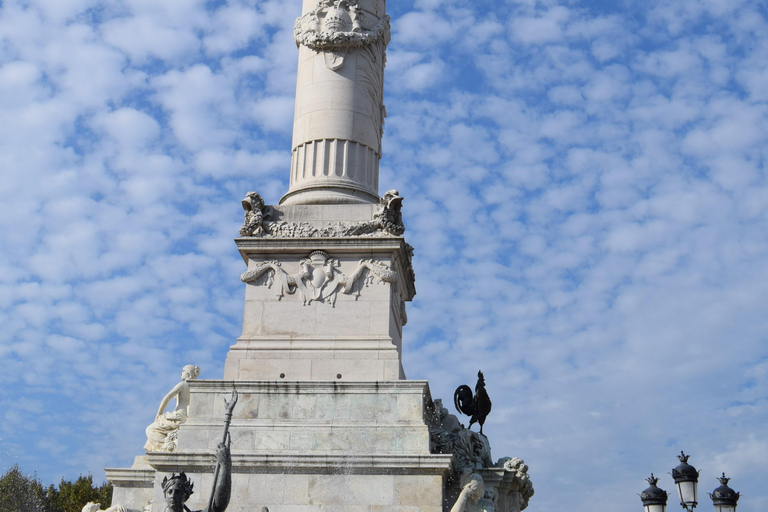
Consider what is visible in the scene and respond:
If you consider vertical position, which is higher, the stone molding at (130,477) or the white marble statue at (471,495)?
the stone molding at (130,477)

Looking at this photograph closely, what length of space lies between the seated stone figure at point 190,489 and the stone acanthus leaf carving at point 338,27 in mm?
12542

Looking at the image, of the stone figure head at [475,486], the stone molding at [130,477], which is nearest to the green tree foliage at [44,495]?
the stone molding at [130,477]

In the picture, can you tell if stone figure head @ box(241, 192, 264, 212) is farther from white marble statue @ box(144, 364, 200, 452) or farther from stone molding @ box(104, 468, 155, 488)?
stone molding @ box(104, 468, 155, 488)

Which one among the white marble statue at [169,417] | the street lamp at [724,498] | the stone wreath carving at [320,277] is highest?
the stone wreath carving at [320,277]

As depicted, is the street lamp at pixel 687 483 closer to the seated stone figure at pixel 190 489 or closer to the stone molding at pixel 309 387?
the stone molding at pixel 309 387

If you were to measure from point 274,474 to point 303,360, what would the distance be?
2751 millimetres

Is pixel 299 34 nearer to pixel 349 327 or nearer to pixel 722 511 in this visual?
pixel 349 327

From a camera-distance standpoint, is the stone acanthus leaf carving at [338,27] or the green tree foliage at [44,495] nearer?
the stone acanthus leaf carving at [338,27]

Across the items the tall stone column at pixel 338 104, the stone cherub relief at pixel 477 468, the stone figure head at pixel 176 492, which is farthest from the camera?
the tall stone column at pixel 338 104

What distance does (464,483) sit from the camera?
61.5 ft

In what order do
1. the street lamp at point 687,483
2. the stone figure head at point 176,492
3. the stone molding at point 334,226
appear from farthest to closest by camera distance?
1. the stone molding at point 334,226
2. the street lamp at point 687,483
3. the stone figure head at point 176,492

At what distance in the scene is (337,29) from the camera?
23484mm

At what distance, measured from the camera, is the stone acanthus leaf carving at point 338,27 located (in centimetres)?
2344

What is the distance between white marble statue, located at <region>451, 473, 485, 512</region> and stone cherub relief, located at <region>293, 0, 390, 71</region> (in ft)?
35.1
